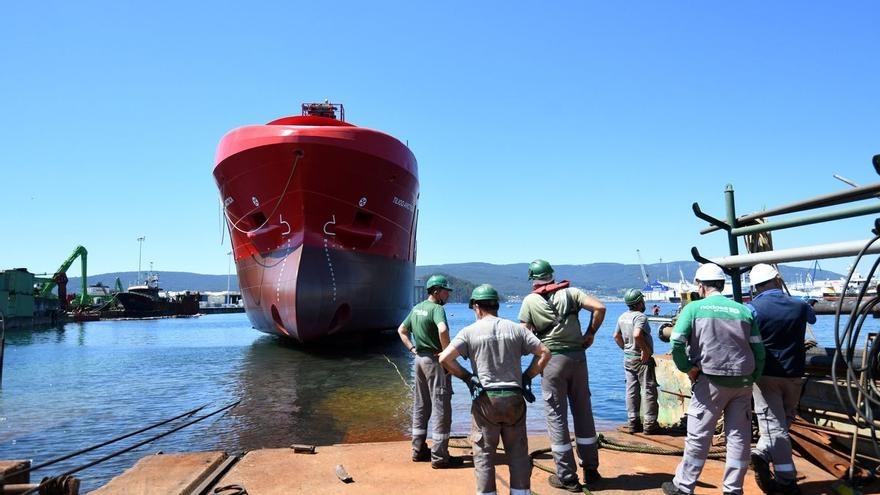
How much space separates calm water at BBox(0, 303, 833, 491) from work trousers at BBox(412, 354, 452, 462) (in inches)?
113

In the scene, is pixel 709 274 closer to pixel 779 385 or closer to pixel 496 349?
pixel 779 385

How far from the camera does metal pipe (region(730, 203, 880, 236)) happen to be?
3223 mm

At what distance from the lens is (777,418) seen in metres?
3.78

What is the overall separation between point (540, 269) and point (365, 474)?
2201mm

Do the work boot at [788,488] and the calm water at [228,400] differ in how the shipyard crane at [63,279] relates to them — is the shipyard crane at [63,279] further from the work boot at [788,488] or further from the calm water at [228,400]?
the work boot at [788,488]

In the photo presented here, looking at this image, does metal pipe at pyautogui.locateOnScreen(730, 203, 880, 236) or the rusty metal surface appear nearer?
metal pipe at pyautogui.locateOnScreen(730, 203, 880, 236)

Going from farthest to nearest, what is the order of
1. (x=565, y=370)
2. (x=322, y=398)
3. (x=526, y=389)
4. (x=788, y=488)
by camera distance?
1. (x=322, y=398)
2. (x=565, y=370)
3. (x=788, y=488)
4. (x=526, y=389)

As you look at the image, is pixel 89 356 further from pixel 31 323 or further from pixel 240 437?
pixel 31 323

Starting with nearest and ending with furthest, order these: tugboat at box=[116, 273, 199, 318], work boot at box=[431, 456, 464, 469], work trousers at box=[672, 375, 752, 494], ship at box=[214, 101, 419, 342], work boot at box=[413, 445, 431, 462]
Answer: work trousers at box=[672, 375, 752, 494]
work boot at box=[431, 456, 464, 469]
work boot at box=[413, 445, 431, 462]
ship at box=[214, 101, 419, 342]
tugboat at box=[116, 273, 199, 318]

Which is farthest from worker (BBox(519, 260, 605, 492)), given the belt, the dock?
the belt

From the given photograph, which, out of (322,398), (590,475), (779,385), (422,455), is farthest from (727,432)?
(322,398)

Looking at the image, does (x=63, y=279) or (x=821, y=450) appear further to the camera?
(x=63, y=279)

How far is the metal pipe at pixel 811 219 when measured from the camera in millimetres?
3223

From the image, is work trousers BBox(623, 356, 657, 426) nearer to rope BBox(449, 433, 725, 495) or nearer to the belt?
rope BBox(449, 433, 725, 495)
